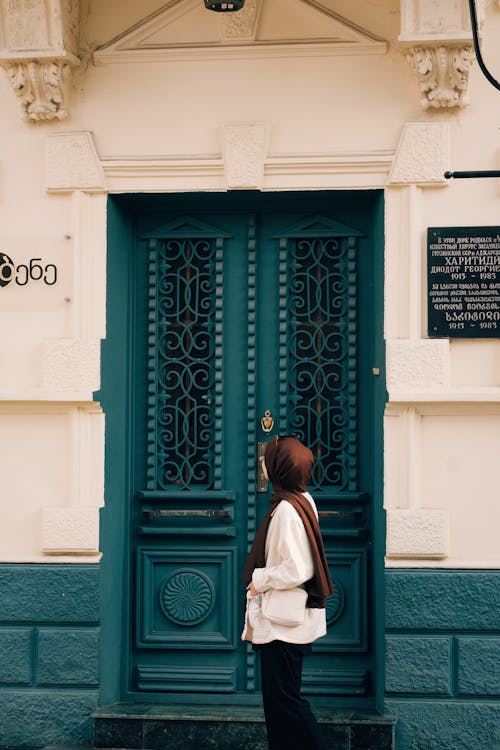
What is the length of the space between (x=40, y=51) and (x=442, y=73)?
2347 millimetres

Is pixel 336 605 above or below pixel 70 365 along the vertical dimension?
below

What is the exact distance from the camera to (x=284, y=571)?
6.48 m

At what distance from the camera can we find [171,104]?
786 centimetres

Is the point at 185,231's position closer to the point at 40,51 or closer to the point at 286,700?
the point at 40,51

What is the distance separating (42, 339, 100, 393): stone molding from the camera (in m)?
7.76

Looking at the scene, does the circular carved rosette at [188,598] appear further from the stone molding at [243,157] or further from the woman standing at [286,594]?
the stone molding at [243,157]

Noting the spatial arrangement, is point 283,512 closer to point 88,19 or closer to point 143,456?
point 143,456

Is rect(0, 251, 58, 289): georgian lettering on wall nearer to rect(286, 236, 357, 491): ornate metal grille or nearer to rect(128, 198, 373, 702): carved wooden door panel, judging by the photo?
rect(128, 198, 373, 702): carved wooden door panel

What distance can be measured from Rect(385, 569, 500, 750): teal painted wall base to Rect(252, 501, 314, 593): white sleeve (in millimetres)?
1151

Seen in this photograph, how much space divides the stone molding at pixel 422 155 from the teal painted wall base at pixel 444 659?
2288 millimetres

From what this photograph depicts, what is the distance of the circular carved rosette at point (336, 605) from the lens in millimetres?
7922

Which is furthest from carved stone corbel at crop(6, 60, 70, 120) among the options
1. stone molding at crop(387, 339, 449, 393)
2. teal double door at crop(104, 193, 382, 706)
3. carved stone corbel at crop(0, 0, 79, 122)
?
stone molding at crop(387, 339, 449, 393)

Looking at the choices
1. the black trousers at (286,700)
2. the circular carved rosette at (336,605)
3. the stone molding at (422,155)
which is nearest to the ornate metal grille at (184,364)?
the circular carved rosette at (336,605)

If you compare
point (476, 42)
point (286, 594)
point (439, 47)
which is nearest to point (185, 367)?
point (286, 594)
